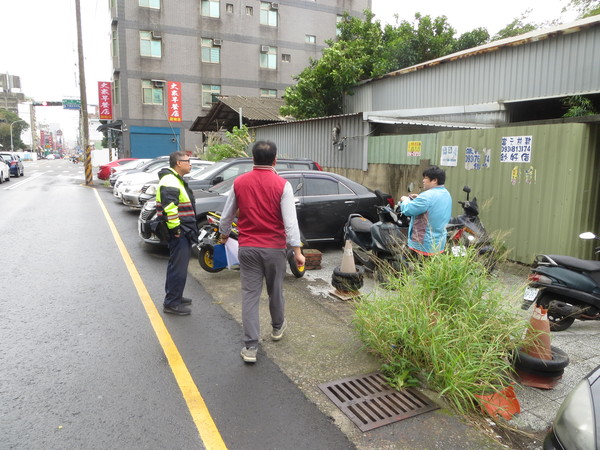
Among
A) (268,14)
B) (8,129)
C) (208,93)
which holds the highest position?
(268,14)

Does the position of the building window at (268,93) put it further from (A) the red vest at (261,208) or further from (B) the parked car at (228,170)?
(A) the red vest at (261,208)

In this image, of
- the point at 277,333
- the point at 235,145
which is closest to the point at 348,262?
the point at 277,333

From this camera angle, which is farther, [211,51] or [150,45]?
[211,51]

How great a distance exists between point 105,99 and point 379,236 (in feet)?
110

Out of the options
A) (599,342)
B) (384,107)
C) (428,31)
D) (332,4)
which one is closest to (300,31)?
(332,4)

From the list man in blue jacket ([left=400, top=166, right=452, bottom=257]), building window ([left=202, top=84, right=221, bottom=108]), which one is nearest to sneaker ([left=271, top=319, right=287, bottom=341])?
man in blue jacket ([left=400, top=166, right=452, bottom=257])

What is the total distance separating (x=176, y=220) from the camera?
4934 millimetres

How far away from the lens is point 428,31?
2067 cm

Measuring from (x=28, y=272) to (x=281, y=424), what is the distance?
539cm

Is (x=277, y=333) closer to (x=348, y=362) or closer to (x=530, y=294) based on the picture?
(x=348, y=362)

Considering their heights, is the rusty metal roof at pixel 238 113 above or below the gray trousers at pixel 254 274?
above

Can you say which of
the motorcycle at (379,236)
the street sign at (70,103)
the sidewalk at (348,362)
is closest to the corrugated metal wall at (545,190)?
the sidewalk at (348,362)

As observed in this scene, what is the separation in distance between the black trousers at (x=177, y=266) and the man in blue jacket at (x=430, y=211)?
101 inches

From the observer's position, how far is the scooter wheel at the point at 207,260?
676 centimetres
